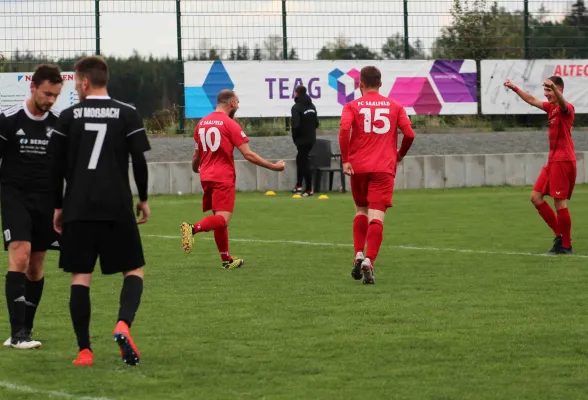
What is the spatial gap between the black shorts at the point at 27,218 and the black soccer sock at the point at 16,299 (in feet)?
0.73

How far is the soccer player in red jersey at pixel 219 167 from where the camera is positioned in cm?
1310

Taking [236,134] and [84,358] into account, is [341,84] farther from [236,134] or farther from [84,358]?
[84,358]

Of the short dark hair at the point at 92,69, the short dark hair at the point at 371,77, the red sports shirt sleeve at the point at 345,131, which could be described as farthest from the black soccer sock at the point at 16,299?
the short dark hair at the point at 371,77

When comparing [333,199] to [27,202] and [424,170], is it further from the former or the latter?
[27,202]

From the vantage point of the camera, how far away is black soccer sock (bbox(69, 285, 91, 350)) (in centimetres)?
741

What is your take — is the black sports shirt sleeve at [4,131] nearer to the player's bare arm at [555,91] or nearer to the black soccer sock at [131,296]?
the black soccer sock at [131,296]

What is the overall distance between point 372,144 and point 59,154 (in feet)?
16.5

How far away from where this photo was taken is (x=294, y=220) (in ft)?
64.2

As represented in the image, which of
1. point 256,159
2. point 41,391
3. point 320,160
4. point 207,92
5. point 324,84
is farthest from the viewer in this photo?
point 324,84

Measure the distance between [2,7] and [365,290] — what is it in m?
17.5

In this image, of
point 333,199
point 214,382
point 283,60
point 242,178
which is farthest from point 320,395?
point 283,60

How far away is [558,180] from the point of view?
1428 cm

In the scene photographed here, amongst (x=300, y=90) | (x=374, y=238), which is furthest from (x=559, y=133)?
(x=300, y=90)

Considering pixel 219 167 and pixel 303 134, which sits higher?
pixel 303 134
